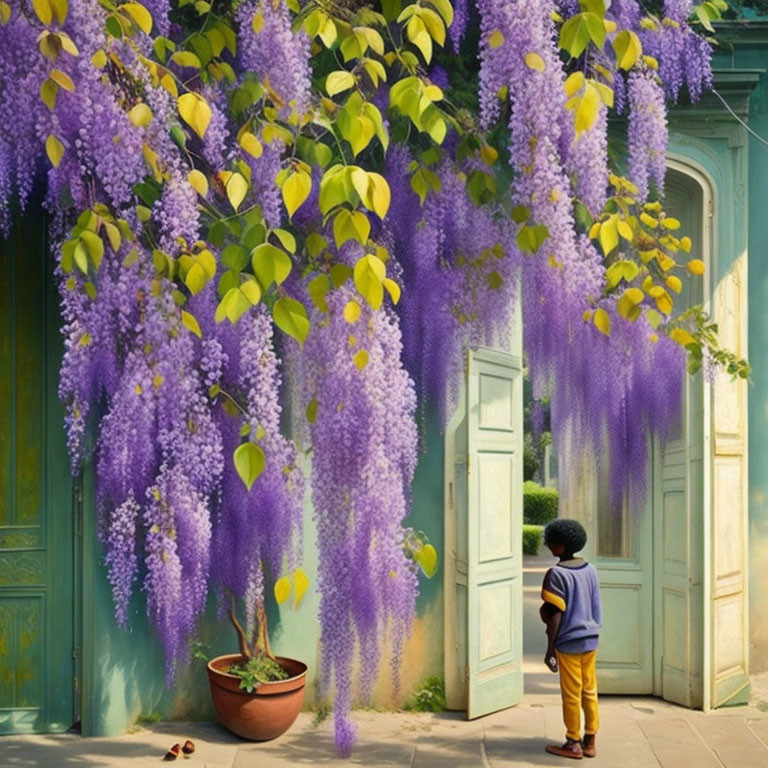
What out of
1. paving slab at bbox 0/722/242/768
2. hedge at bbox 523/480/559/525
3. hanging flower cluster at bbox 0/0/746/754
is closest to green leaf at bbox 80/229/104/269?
hanging flower cluster at bbox 0/0/746/754

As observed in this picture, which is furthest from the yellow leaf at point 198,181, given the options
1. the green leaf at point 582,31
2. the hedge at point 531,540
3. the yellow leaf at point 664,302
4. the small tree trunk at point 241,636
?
the hedge at point 531,540

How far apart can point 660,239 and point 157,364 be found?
1687 millimetres

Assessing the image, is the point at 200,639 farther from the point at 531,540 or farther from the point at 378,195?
the point at 531,540

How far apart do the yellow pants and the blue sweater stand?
0.05 meters

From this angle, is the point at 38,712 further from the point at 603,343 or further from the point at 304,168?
the point at 304,168

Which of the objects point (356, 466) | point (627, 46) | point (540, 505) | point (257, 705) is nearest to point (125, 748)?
point (257, 705)

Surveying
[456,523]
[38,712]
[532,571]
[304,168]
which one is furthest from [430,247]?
[532,571]

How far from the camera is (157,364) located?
3.25m

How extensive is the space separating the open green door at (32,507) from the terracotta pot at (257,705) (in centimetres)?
64

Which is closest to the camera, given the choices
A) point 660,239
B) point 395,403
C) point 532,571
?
point 395,403

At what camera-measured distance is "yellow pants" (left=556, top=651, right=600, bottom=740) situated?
4418mm

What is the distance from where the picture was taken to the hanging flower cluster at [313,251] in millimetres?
3002

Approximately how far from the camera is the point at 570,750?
14.7ft

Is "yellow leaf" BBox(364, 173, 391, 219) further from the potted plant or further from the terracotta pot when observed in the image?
the terracotta pot
